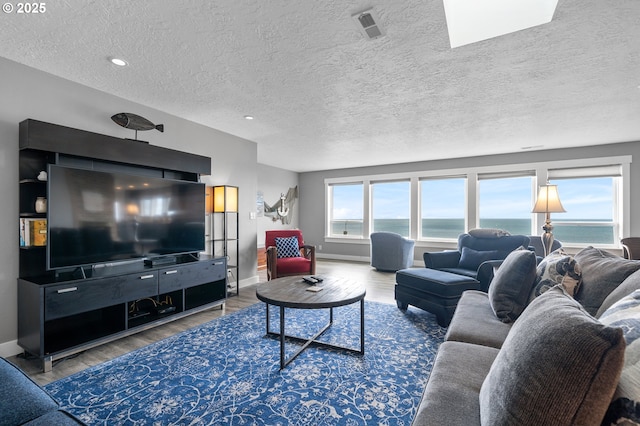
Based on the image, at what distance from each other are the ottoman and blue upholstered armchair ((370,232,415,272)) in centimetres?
235

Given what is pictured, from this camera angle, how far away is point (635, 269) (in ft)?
4.74

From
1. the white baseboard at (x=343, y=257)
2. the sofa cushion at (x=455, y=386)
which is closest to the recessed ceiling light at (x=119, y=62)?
the sofa cushion at (x=455, y=386)

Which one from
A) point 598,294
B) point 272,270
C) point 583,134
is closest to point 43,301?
point 272,270

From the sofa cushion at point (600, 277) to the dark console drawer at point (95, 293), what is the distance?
3.34 metres

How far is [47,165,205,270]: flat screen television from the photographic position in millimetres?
2395

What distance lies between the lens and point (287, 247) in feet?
16.2

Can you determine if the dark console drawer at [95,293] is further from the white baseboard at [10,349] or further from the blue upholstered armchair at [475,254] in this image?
the blue upholstered armchair at [475,254]

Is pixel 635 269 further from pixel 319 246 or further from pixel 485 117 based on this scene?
pixel 319 246

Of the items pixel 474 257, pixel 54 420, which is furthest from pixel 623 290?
pixel 474 257

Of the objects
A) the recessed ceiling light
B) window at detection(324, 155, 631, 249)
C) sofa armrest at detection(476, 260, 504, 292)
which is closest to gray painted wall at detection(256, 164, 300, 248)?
window at detection(324, 155, 631, 249)

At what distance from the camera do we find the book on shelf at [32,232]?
2.38 m

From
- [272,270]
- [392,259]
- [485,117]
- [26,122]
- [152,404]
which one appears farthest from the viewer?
[392,259]

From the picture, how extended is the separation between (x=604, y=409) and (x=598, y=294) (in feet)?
3.91

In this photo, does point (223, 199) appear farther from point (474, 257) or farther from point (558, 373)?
point (558, 373)
